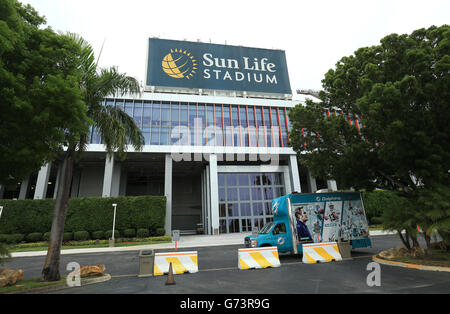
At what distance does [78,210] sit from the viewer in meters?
25.2

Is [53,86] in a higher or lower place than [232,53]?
lower

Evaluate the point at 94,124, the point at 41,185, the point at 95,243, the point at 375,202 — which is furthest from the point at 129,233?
the point at 375,202

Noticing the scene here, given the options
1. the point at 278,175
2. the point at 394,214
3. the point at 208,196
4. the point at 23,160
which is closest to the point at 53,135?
the point at 23,160

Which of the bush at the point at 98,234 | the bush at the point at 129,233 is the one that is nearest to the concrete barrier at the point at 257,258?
the bush at the point at 129,233

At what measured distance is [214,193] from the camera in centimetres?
3088

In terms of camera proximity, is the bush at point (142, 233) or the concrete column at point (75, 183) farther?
the concrete column at point (75, 183)

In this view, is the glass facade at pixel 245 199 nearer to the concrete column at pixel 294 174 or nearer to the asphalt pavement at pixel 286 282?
the concrete column at pixel 294 174

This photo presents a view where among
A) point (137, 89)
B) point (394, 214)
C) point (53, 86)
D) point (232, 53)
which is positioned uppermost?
point (232, 53)

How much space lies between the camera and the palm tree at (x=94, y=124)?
28.2 feet

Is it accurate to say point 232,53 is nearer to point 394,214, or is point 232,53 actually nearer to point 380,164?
point 380,164

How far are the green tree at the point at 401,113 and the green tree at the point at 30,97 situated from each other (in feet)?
35.1

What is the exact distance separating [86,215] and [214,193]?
15.4 meters
